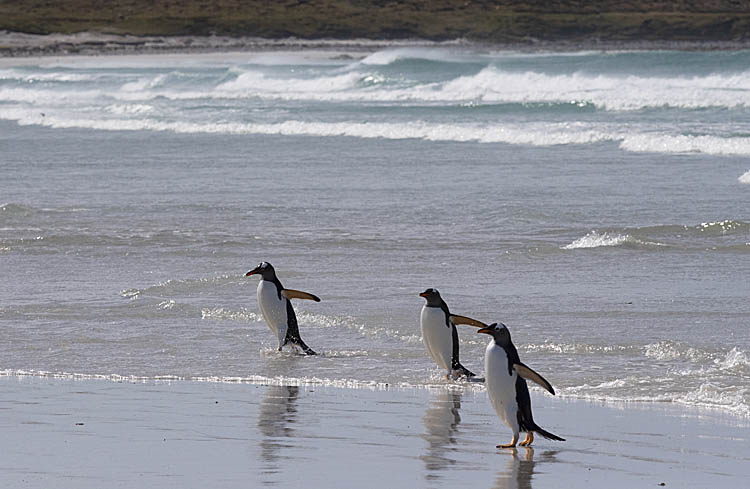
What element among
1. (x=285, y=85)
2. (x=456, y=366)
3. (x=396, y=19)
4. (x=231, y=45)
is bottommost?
(x=456, y=366)

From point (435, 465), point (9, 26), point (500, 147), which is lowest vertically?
point (435, 465)

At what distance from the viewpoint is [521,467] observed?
17.3 feet

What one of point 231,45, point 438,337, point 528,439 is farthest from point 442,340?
point 231,45

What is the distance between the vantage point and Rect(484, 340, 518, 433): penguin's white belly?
5.68 metres

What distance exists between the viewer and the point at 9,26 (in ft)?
232

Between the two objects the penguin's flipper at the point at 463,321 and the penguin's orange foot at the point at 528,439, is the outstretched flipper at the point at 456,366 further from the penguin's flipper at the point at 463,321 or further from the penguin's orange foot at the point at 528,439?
the penguin's orange foot at the point at 528,439

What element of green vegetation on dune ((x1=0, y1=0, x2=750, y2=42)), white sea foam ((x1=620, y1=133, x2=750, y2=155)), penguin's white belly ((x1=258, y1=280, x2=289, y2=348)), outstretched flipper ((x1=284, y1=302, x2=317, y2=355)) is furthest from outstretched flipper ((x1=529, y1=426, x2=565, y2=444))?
green vegetation on dune ((x1=0, y1=0, x2=750, y2=42))

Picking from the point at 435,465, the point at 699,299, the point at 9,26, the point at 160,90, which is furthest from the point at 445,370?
the point at 9,26

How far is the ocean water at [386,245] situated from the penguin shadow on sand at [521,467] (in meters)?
1.17

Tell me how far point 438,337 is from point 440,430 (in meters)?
1.24

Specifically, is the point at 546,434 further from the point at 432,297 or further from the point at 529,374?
the point at 432,297

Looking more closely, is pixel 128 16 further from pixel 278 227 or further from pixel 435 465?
pixel 435 465

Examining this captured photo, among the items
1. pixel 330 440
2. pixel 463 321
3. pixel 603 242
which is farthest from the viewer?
pixel 603 242

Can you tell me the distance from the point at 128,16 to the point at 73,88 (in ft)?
118
